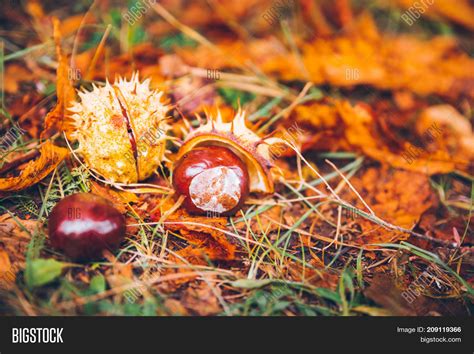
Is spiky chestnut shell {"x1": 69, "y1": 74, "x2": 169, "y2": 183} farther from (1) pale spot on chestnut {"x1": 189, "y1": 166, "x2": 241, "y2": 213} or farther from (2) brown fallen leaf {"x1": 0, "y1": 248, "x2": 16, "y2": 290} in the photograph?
(2) brown fallen leaf {"x1": 0, "y1": 248, "x2": 16, "y2": 290}

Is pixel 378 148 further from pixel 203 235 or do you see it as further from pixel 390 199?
pixel 203 235

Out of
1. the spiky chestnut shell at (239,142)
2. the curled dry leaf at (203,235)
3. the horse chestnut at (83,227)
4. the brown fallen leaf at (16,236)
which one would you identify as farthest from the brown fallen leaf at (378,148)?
the brown fallen leaf at (16,236)

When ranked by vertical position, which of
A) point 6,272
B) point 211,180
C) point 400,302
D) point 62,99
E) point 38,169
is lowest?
point 400,302

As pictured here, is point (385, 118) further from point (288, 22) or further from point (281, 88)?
point (288, 22)

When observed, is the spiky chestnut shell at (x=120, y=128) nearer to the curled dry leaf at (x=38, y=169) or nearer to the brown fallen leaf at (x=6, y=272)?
the curled dry leaf at (x=38, y=169)

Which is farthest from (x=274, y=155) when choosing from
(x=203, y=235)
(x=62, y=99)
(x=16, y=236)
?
(x=16, y=236)

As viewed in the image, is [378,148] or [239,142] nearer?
[239,142]
